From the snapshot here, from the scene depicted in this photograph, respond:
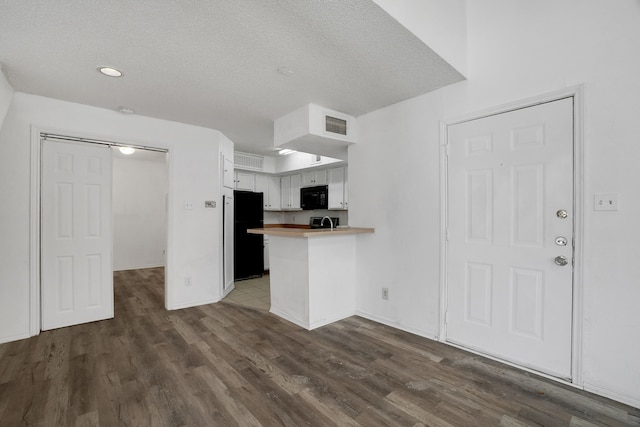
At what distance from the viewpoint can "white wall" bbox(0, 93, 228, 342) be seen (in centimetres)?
279

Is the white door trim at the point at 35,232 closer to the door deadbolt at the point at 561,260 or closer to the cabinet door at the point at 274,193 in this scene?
the cabinet door at the point at 274,193

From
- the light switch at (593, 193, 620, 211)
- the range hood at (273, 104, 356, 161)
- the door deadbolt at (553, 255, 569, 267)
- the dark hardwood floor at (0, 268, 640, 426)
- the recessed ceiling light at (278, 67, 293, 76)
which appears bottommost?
the dark hardwood floor at (0, 268, 640, 426)

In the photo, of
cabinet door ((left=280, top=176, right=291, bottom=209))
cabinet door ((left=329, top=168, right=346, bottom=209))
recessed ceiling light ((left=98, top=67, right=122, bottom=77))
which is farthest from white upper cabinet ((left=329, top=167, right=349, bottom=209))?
recessed ceiling light ((left=98, top=67, right=122, bottom=77))

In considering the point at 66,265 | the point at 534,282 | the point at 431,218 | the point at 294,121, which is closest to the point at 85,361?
the point at 66,265

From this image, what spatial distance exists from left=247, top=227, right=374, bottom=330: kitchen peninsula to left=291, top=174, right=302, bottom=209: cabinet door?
2650mm

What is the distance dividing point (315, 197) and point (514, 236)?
146 inches

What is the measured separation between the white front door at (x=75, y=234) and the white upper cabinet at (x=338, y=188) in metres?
3.35

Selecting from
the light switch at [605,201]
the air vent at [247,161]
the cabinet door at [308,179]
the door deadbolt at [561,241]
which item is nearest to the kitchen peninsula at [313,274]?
the door deadbolt at [561,241]

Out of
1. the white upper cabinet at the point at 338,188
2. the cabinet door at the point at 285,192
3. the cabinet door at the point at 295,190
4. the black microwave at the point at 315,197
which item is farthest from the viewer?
the cabinet door at the point at 285,192

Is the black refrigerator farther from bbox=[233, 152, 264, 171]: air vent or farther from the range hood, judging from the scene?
the range hood

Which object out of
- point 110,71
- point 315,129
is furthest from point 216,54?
point 315,129

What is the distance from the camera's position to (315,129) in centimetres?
319

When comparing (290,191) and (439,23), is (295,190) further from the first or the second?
(439,23)

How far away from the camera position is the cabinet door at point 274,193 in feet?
21.1
